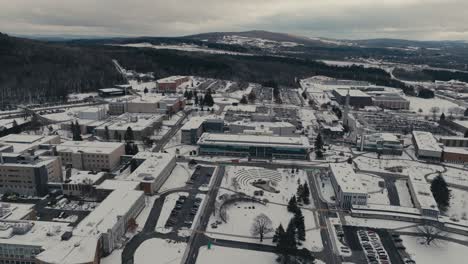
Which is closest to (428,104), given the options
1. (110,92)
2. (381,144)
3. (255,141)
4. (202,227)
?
(381,144)

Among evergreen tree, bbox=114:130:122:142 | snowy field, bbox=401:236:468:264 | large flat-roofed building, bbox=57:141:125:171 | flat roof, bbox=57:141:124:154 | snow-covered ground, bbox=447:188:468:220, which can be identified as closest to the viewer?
snowy field, bbox=401:236:468:264

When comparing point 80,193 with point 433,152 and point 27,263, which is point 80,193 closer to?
point 27,263

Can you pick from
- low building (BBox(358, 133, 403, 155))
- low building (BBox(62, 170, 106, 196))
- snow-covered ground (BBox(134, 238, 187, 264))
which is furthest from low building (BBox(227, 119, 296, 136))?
snow-covered ground (BBox(134, 238, 187, 264))

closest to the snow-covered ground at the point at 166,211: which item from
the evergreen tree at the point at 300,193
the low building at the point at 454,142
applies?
the evergreen tree at the point at 300,193

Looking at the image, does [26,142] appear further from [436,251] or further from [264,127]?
[436,251]

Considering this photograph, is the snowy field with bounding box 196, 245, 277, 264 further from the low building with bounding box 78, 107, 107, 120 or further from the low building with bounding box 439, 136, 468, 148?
the low building with bounding box 78, 107, 107, 120

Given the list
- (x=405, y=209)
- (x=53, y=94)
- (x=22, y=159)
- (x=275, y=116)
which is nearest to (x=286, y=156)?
(x=405, y=209)

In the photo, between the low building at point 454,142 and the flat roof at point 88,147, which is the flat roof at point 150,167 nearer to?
the flat roof at point 88,147
